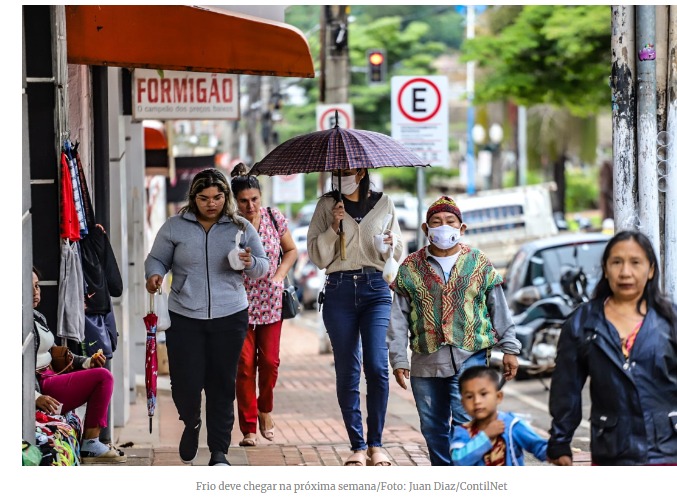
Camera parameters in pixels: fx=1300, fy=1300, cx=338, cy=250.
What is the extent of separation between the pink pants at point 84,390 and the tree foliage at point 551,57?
14357 millimetres

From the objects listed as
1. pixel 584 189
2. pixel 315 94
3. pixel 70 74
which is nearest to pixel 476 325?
pixel 70 74

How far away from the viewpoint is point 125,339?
1119 cm

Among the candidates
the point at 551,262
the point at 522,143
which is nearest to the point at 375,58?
Answer: the point at 551,262

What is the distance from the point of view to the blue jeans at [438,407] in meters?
6.86

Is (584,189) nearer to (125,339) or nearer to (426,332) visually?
(125,339)

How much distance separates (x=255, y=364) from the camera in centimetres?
915

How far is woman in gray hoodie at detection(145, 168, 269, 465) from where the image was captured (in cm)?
751

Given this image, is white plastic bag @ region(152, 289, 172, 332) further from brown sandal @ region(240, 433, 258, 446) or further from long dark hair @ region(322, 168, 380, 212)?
brown sandal @ region(240, 433, 258, 446)

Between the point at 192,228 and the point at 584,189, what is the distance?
153 ft

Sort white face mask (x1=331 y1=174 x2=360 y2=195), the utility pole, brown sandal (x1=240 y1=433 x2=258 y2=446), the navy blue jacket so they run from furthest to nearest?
1. the utility pole
2. brown sandal (x1=240 y1=433 x2=258 y2=446)
3. white face mask (x1=331 y1=174 x2=360 y2=195)
4. the navy blue jacket

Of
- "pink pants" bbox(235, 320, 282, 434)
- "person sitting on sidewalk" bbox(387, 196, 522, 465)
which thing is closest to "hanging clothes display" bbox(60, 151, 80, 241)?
"pink pants" bbox(235, 320, 282, 434)

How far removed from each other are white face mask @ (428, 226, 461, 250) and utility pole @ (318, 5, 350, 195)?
38.3 ft

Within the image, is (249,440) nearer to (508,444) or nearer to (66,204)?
(66,204)

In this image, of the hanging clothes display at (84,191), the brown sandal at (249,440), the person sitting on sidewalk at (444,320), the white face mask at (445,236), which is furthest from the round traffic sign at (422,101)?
the white face mask at (445,236)
